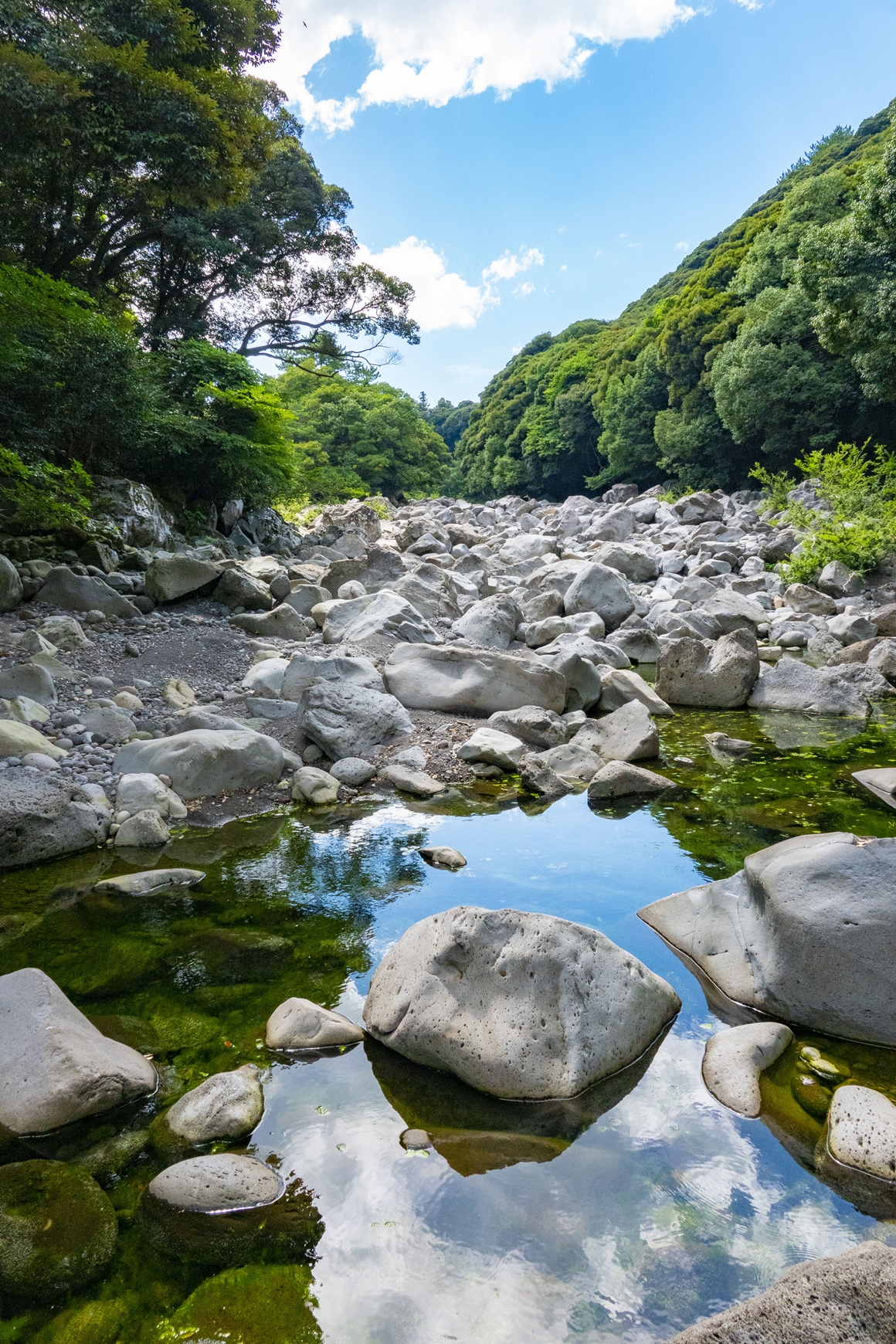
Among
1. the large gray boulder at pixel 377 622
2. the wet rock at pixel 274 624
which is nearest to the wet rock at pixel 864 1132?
the large gray boulder at pixel 377 622

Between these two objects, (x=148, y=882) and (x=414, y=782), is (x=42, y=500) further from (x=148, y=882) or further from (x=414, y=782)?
(x=148, y=882)

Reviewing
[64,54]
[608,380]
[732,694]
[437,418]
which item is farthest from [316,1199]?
[437,418]

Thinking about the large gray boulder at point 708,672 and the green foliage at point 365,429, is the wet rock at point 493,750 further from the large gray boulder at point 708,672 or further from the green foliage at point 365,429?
the green foliage at point 365,429

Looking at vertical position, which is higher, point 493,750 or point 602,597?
point 602,597

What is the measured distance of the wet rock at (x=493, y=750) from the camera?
625cm

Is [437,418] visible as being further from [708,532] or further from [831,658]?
[831,658]

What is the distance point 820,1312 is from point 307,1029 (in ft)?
6.68

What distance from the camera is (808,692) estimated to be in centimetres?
815

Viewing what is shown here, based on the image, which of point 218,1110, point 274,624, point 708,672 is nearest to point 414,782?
point 218,1110

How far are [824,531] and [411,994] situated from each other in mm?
13422

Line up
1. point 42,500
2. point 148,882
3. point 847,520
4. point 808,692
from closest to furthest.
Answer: point 148,882, point 808,692, point 42,500, point 847,520

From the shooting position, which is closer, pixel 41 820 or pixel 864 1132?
pixel 864 1132

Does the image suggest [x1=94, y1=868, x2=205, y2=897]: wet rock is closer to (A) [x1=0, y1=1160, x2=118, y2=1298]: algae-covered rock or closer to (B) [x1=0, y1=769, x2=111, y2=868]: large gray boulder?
(B) [x1=0, y1=769, x2=111, y2=868]: large gray boulder

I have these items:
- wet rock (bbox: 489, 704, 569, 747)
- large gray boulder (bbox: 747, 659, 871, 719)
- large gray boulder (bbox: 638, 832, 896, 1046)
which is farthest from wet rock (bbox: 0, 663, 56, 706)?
large gray boulder (bbox: 747, 659, 871, 719)
